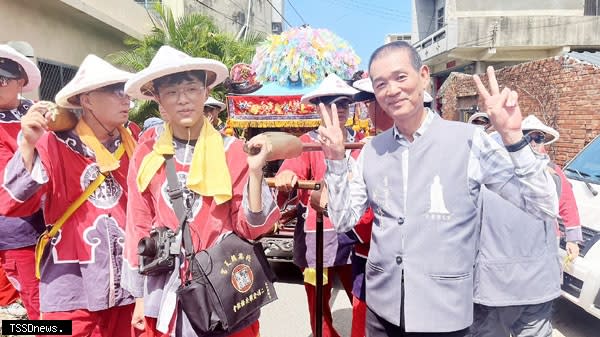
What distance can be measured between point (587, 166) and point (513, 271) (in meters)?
2.83

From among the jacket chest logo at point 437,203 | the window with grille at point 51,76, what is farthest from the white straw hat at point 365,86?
the window with grille at point 51,76

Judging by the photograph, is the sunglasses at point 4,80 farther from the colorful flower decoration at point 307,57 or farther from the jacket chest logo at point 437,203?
the colorful flower decoration at point 307,57

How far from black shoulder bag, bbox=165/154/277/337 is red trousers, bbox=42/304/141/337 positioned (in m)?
0.57

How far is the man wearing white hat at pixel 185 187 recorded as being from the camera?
186 centimetres

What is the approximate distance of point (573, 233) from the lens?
318 centimetres

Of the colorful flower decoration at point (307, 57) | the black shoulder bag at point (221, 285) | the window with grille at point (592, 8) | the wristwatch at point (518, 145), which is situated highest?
the window with grille at point (592, 8)

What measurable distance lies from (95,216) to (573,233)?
3.31 meters

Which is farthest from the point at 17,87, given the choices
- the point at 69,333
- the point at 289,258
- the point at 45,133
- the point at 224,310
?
the point at 289,258

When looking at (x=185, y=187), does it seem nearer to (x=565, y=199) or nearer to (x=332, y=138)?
(x=332, y=138)

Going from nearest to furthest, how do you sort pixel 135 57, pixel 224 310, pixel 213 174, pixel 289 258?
pixel 224 310
pixel 213 174
pixel 289 258
pixel 135 57

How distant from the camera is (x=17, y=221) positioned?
2752 mm

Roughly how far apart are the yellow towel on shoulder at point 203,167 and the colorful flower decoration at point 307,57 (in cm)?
357

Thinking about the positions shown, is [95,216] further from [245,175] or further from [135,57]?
[135,57]

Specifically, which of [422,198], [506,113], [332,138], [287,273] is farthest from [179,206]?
[287,273]
